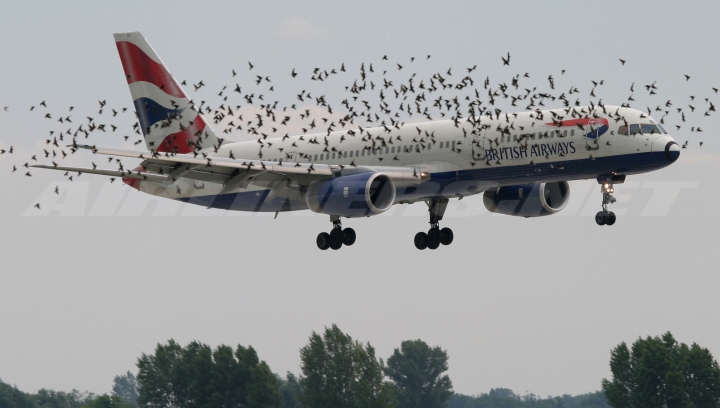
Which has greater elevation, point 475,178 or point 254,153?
point 254,153

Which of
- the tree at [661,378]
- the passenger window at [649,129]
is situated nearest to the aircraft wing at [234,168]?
the passenger window at [649,129]

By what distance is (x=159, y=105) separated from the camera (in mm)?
65500

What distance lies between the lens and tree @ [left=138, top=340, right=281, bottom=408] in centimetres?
13375

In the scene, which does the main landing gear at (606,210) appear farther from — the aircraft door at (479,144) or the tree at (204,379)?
the tree at (204,379)

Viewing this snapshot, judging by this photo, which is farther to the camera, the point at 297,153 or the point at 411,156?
the point at 297,153

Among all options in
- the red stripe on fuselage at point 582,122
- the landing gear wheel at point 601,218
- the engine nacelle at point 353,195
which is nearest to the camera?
the red stripe on fuselage at point 582,122

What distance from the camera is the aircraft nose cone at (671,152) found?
49.3 meters

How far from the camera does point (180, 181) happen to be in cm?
6291

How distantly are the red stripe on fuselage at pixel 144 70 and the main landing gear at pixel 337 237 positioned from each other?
1380 centimetres

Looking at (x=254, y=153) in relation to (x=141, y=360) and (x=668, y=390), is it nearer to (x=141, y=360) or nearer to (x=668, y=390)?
(x=668, y=390)

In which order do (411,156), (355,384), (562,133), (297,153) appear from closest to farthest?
(562,133) < (411,156) < (297,153) < (355,384)

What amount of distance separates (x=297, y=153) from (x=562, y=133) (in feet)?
49.1

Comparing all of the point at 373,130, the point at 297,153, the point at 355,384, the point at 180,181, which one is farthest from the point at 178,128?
the point at 355,384

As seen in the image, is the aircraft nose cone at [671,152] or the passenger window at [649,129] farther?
the passenger window at [649,129]
